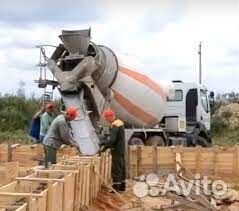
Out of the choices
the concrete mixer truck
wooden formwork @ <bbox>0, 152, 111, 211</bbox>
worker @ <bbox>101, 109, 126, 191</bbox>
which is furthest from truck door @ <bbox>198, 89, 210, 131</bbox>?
wooden formwork @ <bbox>0, 152, 111, 211</bbox>

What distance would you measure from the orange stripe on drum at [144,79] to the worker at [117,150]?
9.83 feet

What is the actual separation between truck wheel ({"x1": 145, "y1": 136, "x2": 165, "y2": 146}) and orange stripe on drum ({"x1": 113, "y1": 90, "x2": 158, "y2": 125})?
0.66 m

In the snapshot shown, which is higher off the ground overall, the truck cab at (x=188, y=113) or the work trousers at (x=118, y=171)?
the truck cab at (x=188, y=113)

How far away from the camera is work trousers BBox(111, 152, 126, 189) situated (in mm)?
10867

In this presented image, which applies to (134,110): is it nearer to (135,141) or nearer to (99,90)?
(135,141)

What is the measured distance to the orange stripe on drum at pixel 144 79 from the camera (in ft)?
45.3

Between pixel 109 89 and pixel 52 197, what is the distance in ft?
24.9

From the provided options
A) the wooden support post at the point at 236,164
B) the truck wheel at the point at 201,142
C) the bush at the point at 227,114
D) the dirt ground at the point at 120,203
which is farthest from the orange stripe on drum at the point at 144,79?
the bush at the point at 227,114

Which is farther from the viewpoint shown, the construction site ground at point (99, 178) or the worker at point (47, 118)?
the worker at point (47, 118)

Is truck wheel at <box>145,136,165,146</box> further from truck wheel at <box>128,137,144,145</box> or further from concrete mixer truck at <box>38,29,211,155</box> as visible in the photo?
truck wheel at <box>128,137,144,145</box>

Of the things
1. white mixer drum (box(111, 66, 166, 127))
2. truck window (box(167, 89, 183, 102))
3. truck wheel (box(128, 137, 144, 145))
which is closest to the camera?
white mixer drum (box(111, 66, 166, 127))

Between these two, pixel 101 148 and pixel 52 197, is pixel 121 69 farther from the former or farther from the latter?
pixel 52 197

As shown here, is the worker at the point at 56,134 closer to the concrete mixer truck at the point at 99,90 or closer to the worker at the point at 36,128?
the concrete mixer truck at the point at 99,90

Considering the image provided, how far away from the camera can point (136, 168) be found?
13.8 meters
